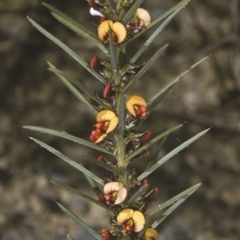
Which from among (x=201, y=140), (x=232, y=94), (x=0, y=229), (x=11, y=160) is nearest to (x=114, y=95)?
(x=0, y=229)

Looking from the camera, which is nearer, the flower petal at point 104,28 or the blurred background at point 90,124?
the flower petal at point 104,28

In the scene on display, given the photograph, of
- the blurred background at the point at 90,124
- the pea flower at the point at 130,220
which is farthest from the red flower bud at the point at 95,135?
the blurred background at the point at 90,124

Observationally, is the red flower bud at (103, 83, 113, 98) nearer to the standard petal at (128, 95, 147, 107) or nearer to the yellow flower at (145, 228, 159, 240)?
the standard petal at (128, 95, 147, 107)

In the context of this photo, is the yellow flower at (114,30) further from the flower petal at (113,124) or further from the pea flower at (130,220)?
the pea flower at (130,220)

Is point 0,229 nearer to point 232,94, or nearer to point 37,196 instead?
point 37,196

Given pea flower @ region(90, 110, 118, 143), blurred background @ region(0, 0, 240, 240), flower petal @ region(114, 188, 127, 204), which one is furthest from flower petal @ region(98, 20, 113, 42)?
blurred background @ region(0, 0, 240, 240)

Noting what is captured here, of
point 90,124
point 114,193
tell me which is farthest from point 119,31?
point 90,124
